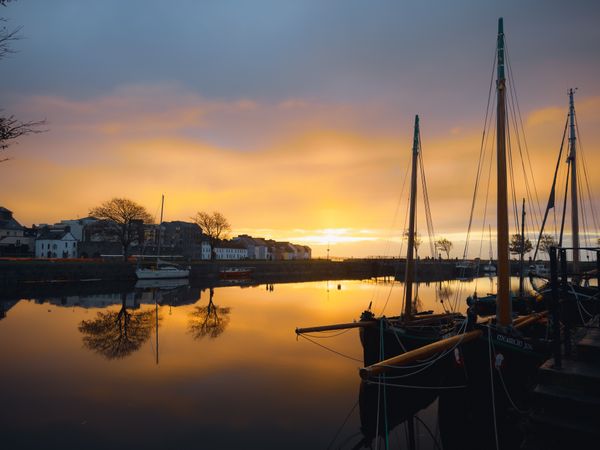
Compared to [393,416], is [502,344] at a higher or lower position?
higher

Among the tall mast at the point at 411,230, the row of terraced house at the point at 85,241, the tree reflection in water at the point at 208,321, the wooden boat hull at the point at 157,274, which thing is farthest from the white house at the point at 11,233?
the tall mast at the point at 411,230

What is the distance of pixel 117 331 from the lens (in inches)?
1029

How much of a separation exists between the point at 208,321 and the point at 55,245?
314ft

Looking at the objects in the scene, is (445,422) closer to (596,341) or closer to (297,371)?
(596,341)

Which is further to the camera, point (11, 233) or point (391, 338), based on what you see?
point (11, 233)

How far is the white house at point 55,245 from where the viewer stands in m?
102

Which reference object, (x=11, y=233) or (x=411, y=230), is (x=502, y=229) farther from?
(x=11, y=233)

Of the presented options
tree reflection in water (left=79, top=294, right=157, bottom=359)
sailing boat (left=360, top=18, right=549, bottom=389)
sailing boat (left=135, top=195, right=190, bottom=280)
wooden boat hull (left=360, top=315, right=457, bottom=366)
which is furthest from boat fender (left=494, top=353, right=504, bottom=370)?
sailing boat (left=135, top=195, right=190, bottom=280)

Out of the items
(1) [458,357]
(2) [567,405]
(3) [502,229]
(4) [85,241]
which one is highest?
(4) [85,241]

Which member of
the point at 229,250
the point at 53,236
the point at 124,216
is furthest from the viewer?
the point at 229,250

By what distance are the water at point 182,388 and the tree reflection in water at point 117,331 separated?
0.08m

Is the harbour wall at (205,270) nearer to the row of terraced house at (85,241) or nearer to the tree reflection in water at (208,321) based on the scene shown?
the row of terraced house at (85,241)

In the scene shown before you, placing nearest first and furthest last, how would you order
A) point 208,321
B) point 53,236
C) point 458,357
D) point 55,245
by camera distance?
point 458,357
point 208,321
point 55,245
point 53,236

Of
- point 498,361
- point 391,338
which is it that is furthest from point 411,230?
point 498,361
